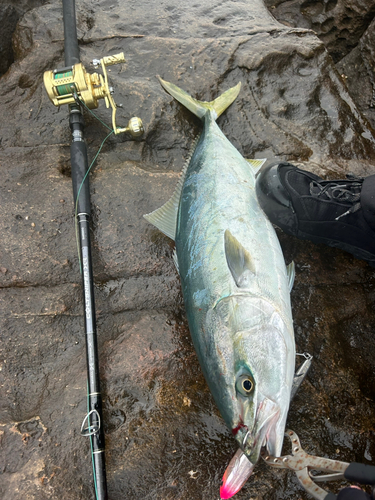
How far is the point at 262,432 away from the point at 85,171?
2044 mm

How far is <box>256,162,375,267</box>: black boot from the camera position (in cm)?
230

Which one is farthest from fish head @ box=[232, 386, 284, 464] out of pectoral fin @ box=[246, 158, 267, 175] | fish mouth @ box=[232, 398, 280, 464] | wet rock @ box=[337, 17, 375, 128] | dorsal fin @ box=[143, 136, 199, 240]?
wet rock @ box=[337, 17, 375, 128]

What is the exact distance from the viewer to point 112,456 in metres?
1.90

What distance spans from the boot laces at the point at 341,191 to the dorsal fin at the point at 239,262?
33.3 inches

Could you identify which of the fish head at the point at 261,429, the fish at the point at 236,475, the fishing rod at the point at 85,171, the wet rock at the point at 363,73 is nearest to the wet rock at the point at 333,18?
the wet rock at the point at 363,73

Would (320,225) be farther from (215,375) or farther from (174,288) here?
(215,375)

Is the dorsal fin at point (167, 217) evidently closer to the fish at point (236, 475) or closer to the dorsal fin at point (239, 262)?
the dorsal fin at point (239, 262)

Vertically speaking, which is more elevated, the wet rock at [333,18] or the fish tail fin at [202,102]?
the wet rock at [333,18]

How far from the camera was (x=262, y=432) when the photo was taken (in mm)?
1509

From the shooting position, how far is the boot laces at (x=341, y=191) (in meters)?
2.34

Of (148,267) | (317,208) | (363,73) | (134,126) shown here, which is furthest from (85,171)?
(363,73)

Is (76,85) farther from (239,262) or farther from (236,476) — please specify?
(236,476)

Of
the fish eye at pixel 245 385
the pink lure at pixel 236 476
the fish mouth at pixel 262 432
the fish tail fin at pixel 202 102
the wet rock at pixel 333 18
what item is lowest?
the pink lure at pixel 236 476

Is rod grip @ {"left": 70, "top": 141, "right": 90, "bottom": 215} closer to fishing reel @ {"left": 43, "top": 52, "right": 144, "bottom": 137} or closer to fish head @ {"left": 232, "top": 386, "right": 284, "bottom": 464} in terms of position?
fishing reel @ {"left": 43, "top": 52, "right": 144, "bottom": 137}
